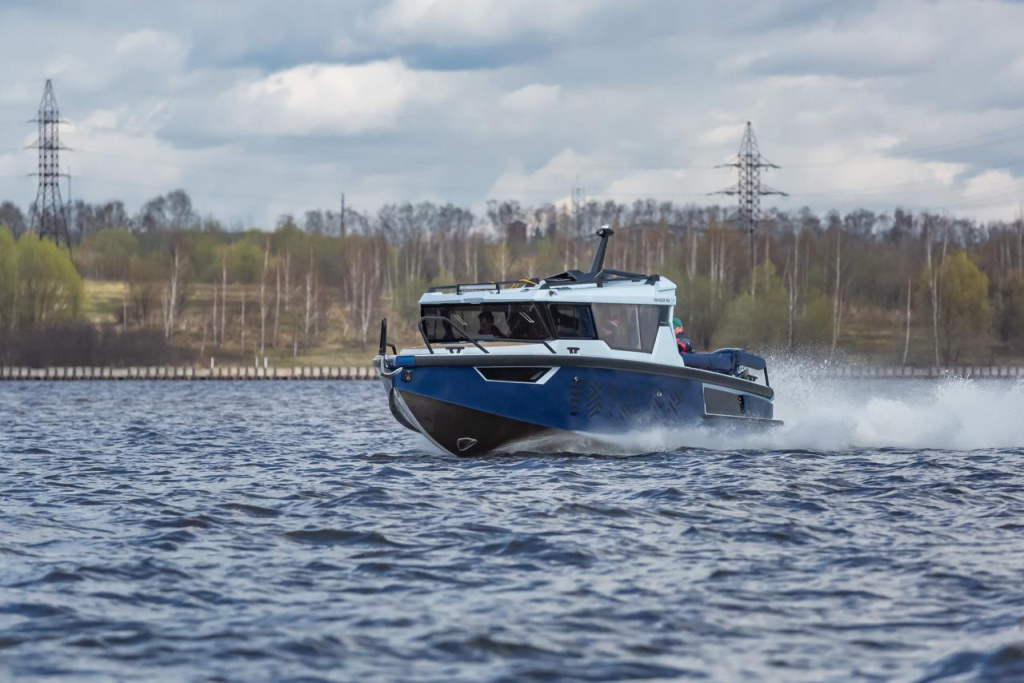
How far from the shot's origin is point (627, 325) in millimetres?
22766

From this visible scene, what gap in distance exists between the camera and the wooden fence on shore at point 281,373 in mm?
93125

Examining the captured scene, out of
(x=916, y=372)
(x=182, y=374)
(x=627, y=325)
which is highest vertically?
(x=627, y=325)

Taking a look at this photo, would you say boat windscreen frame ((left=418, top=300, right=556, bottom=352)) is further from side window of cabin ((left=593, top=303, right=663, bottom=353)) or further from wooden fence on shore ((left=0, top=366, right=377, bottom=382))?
wooden fence on shore ((left=0, top=366, right=377, bottom=382))

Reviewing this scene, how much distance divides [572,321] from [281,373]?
77616 mm

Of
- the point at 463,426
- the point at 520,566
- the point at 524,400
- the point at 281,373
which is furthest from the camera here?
the point at 281,373

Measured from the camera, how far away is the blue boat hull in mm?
21688

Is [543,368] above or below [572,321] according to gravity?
below

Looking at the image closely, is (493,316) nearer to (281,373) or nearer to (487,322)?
(487,322)

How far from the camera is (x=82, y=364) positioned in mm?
95750

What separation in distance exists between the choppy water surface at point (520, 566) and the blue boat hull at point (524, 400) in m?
0.48

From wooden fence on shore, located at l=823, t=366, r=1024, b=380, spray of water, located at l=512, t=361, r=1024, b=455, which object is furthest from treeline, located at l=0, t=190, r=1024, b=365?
spray of water, located at l=512, t=361, r=1024, b=455

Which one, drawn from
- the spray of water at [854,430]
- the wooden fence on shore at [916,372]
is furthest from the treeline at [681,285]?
the spray of water at [854,430]

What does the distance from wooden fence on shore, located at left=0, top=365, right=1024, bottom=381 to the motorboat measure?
6960 cm

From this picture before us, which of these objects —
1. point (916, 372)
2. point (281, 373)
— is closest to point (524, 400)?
point (281, 373)
